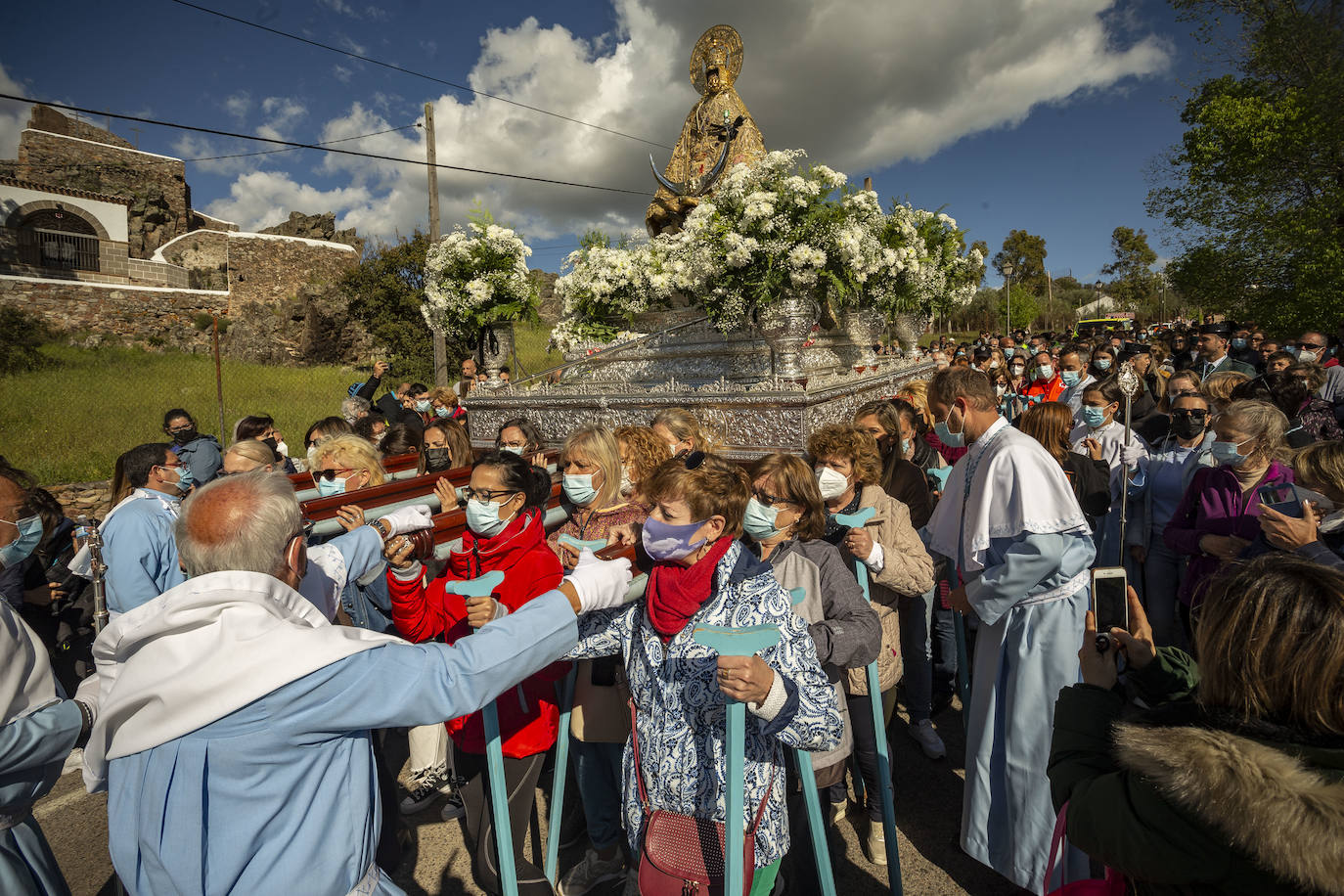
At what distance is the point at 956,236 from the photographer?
10547mm

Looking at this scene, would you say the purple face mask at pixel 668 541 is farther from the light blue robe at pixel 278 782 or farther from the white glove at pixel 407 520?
the white glove at pixel 407 520

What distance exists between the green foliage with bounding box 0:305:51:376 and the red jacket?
59.1 ft

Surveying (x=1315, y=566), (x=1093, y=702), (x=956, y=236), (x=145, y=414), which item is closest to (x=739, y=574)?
(x=1093, y=702)

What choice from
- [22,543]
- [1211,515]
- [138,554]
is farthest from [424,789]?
[1211,515]

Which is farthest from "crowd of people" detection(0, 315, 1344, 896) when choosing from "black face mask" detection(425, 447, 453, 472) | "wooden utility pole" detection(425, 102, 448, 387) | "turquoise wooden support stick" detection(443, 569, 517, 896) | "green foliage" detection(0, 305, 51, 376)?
"green foliage" detection(0, 305, 51, 376)

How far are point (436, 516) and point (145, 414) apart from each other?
14220mm

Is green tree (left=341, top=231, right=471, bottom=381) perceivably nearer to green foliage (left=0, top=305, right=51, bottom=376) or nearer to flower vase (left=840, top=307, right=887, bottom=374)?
green foliage (left=0, top=305, right=51, bottom=376)

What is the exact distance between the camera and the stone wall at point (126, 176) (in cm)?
3203

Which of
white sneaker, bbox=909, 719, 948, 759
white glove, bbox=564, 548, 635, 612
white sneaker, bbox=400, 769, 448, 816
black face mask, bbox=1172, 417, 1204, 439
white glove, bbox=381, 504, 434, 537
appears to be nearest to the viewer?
white glove, bbox=564, 548, 635, 612

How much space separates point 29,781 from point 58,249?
3763 centimetres

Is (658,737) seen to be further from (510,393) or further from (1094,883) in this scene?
(510,393)

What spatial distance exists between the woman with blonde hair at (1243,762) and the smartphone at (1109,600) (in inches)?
16.3

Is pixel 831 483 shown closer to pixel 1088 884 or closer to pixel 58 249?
pixel 1088 884

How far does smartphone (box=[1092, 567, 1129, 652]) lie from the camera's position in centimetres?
188
